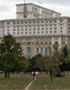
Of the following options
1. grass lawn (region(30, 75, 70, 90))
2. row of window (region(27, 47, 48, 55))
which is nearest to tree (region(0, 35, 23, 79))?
grass lawn (region(30, 75, 70, 90))

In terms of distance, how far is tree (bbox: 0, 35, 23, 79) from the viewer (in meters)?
69.9

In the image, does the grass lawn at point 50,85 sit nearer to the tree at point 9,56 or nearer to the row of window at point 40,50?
the tree at point 9,56

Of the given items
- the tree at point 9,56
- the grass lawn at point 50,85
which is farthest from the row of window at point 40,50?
the grass lawn at point 50,85

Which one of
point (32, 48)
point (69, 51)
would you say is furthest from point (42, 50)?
point (69, 51)

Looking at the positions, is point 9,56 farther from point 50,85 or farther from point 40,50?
point 40,50

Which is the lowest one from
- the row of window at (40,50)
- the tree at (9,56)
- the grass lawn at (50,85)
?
the row of window at (40,50)

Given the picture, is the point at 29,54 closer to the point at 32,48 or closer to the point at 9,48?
the point at 32,48

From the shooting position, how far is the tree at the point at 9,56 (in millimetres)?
69875

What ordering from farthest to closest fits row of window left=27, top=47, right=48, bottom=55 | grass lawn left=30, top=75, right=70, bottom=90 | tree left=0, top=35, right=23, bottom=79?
row of window left=27, top=47, right=48, bottom=55
tree left=0, top=35, right=23, bottom=79
grass lawn left=30, top=75, right=70, bottom=90

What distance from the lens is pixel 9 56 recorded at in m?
70.1

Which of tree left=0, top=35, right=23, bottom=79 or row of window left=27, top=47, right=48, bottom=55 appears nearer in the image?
tree left=0, top=35, right=23, bottom=79

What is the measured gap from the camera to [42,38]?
19425 cm

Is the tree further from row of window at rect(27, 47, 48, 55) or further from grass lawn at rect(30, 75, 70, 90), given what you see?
row of window at rect(27, 47, 48, 55)

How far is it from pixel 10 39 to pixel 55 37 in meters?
121
